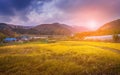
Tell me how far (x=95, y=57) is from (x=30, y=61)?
41.2ft

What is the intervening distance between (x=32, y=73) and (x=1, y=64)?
873 centimetres

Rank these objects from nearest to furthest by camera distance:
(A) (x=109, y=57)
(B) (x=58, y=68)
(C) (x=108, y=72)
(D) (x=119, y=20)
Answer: (C) (x=108, y=72) → (B) (x=58, y=68) → (A) (x=109, y=57) → (D) (x=119, y=20)

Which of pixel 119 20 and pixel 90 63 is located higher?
pixel 119 20

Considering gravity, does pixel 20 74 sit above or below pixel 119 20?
below

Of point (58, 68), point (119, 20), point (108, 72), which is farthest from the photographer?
point (119, 20)

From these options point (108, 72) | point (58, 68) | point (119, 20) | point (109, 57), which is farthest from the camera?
point (119, 20)

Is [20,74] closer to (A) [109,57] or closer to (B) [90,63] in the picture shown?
(B) [90,63]

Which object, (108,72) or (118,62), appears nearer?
(108,72)

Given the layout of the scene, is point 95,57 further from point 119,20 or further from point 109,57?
point 119,20

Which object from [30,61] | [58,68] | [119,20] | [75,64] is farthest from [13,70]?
[119,20]

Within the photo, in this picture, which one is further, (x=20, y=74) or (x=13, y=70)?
(x=13, y=70)

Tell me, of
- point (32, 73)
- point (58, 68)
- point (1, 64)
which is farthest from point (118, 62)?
point (1, 64)

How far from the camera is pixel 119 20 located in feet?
527

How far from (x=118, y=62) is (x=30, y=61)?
52.4 feet
